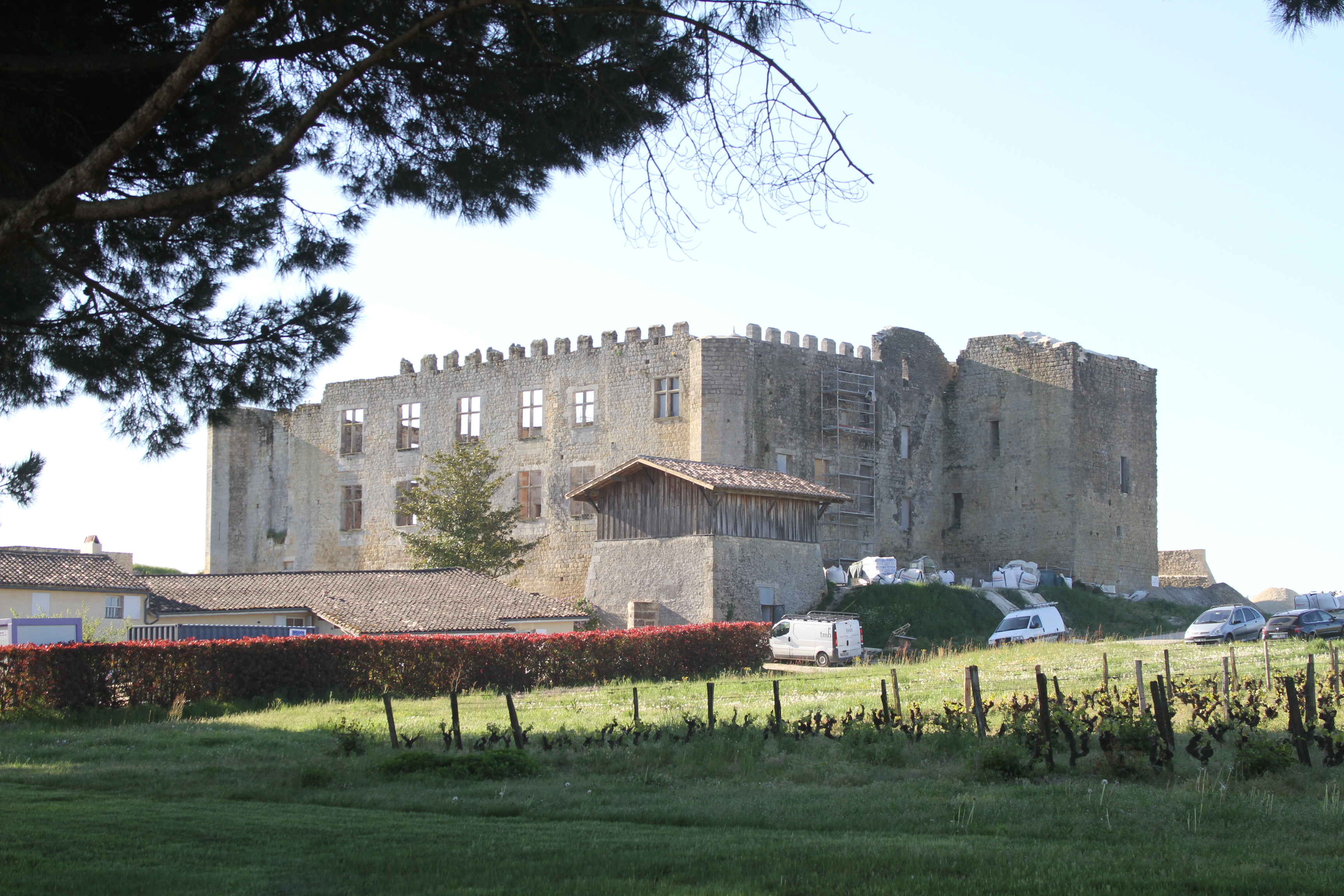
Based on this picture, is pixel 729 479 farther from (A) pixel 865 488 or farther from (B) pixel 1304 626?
(B) pixel 1304 626

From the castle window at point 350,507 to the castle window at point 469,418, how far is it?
15.5ft

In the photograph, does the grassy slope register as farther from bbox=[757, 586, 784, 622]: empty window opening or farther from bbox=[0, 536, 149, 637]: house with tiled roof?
bbox=[0, 536, 149, 637]: house with tiled roof

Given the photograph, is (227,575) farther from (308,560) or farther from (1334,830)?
(1334,830)

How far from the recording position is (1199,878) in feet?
22.3

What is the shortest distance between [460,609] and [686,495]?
622 centimetres

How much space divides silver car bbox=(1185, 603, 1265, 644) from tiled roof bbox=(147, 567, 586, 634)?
14.4m

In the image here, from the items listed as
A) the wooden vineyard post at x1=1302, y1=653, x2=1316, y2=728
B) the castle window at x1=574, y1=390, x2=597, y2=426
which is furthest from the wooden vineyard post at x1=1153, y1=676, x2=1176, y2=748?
the castle window at x1=574, y1=390, x2=597, y2=426

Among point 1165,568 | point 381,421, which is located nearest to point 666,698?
point 381,421

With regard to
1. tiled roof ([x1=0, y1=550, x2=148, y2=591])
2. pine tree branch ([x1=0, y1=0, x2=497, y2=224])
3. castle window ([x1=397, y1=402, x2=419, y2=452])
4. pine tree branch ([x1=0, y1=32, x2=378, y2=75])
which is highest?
castle window ([x1=397, y1=402, x2=419, y2=452])

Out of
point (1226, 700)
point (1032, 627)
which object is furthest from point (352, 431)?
point (1226, 700)

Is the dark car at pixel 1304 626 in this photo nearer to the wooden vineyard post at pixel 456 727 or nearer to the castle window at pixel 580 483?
the castle window at pixel 580 483

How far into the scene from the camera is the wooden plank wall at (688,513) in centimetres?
3234

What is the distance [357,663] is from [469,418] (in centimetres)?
2068

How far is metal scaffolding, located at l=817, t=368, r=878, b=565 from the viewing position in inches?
1597
